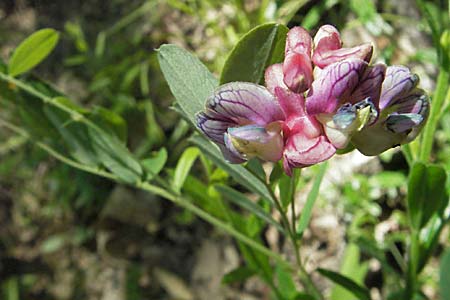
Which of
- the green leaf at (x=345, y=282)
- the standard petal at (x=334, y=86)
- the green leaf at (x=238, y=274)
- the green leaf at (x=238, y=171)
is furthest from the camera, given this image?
the green leaf at (x=238, y=274)

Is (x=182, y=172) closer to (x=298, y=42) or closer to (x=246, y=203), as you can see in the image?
(x=246, y=203)

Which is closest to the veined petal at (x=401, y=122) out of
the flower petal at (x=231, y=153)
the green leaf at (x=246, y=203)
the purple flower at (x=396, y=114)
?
the purple flower at (x=396, y=114)

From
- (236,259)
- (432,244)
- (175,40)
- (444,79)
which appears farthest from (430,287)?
(175,40)

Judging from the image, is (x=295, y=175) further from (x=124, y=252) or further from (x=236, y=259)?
(x=124, y=252)

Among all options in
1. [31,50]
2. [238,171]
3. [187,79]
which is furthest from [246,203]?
[31,50]

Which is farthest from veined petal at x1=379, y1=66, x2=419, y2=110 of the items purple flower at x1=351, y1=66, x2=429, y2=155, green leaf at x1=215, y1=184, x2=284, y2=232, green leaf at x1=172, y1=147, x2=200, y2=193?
green leaf at x1=172, y1=147, x2=200, y2=193

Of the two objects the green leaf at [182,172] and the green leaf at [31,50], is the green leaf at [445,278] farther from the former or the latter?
the green leaf at [31,50]

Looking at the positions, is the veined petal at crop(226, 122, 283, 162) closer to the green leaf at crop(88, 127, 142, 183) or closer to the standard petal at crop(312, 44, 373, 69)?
the standard petal at crop(312, 44, 373, 69)
